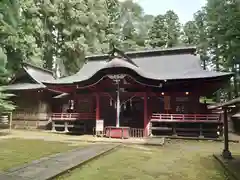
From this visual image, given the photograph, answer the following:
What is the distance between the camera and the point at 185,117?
1466 cm

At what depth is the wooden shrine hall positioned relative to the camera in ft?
46.2

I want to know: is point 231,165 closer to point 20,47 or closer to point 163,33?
point 20,47

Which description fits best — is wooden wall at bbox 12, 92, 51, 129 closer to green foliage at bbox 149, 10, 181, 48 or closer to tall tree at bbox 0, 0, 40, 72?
tall tree at bbox 0, 0, 40, 72

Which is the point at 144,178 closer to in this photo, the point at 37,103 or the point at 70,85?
the point at 70,85

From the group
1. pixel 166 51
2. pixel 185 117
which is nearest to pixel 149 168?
pixel 185 117

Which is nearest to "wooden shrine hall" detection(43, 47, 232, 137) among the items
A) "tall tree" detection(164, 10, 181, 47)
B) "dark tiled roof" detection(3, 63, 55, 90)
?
"dark tiled roof" detection(3, 63, 55, 90)

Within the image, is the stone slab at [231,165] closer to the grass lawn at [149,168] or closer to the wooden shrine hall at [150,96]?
the grass lawn at [149,168]

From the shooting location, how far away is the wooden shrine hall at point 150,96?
14078 mm

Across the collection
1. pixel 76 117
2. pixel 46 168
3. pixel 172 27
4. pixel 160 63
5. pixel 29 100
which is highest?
pixel 172 27

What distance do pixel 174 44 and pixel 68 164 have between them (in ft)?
114

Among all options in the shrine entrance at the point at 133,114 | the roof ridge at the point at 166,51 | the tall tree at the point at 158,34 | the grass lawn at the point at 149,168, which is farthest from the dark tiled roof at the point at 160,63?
the tall tree at the point at 158,34

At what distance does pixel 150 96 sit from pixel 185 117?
9.17 ft

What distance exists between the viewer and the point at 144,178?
553cm

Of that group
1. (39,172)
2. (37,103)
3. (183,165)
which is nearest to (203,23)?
(37,103)
